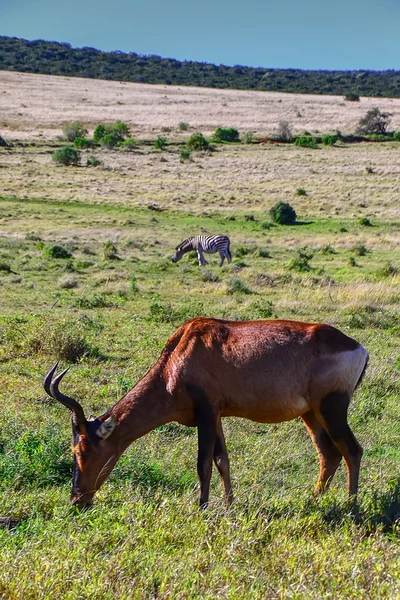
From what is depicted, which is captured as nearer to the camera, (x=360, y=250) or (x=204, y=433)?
(x=204, y=433)

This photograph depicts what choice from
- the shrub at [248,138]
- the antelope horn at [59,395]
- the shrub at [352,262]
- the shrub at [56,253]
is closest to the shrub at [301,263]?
the shrub at [352,262]


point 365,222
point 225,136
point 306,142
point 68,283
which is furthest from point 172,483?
point 225,136

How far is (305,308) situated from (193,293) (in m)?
3.65

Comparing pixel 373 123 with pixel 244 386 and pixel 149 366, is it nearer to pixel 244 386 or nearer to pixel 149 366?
pixel 149 366

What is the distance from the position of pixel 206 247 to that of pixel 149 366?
1734 cm

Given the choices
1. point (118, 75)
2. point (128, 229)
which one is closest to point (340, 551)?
point (128, 229)

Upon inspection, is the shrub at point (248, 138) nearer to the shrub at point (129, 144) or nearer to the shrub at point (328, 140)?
the shrub at point (328, 140)

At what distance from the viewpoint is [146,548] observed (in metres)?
5.22

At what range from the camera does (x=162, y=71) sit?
13375cm

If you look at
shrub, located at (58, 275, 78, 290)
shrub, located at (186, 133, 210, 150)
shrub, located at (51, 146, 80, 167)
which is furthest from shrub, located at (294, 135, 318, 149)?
shrub, located at (58, 275, 78, 290)

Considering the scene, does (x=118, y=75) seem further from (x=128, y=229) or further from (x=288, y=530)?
(x=288, y=530)

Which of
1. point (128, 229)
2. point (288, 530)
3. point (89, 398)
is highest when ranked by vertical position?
point (288, 530)

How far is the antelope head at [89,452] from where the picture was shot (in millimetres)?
6375

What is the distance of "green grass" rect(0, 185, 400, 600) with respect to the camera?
4.80m
